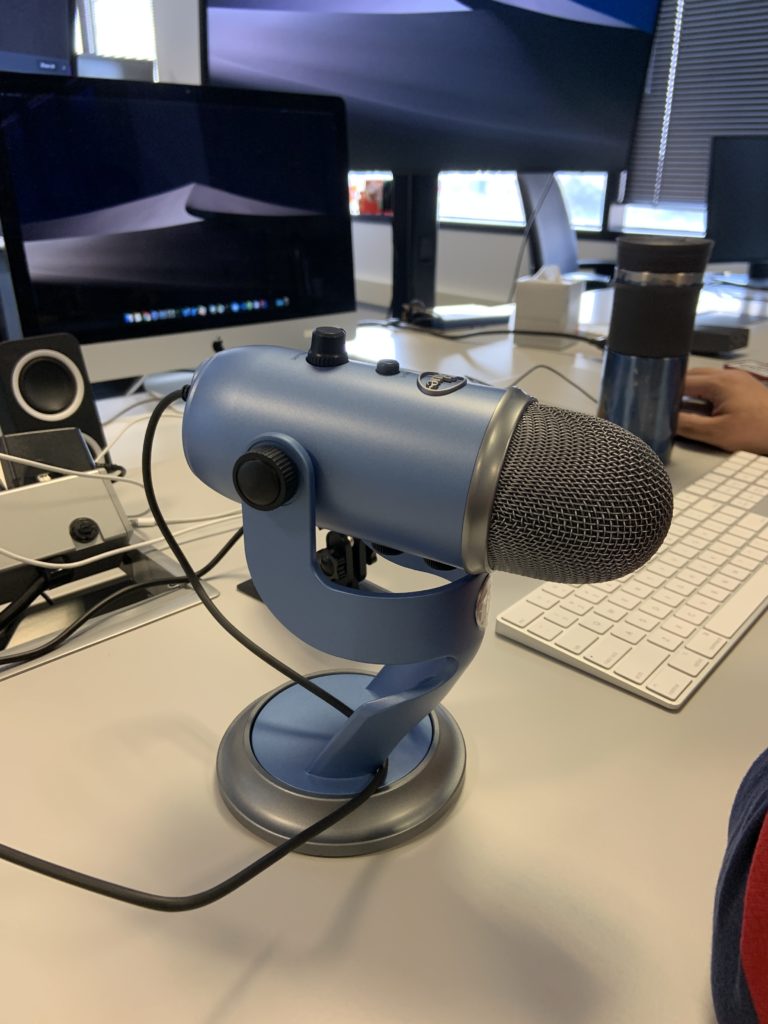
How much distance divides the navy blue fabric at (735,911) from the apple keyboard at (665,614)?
15 centimetres

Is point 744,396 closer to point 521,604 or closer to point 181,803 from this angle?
point 521,604

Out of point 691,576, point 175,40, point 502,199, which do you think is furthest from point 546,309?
point 502,199

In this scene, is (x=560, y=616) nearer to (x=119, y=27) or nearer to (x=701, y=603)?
(x=701, y=603)

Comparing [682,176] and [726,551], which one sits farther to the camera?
[682,176]

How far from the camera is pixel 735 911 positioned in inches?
11.7

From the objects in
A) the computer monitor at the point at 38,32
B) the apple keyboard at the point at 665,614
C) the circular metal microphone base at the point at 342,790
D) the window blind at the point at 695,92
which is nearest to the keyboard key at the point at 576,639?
the apple keyboard at the point at 665,614

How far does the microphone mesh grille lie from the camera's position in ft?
1.05

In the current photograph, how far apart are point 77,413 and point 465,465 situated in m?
0.51

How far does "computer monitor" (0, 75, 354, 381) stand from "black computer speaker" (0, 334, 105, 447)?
0.65 ft

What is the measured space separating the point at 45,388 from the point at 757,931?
2.17 ft

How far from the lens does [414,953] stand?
12.6 inches

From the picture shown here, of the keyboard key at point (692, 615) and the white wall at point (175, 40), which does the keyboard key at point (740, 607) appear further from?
the white wall at point (175, 40)

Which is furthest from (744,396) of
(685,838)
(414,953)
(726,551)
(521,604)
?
(414,953)

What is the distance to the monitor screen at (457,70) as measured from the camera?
3.77 ft
